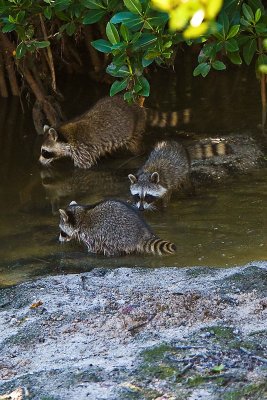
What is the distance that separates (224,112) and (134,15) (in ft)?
18.5

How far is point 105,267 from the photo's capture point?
7688 millimetres

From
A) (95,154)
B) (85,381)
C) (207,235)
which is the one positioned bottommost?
(85,381)

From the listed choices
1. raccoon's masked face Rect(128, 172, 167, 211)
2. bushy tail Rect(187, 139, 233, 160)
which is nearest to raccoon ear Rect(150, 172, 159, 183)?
raccoon's masked face Rect(128, 172, 167, 211)

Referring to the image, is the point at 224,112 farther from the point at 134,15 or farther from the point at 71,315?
the point at 71,315

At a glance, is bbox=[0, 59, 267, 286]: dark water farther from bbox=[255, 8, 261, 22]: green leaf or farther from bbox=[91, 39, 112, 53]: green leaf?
bbox=[255, 8, 261, 22]: green leaf

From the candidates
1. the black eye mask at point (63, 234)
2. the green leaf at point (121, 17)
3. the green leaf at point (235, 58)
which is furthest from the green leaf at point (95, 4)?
the black eye mask at point (63, 234)

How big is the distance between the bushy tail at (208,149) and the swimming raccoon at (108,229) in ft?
7.49

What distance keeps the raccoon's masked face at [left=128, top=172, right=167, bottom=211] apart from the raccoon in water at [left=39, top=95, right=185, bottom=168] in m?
1.63

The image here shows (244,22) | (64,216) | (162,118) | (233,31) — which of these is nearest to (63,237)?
(64,216)

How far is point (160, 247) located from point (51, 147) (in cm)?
366

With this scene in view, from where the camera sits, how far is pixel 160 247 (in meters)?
7.58

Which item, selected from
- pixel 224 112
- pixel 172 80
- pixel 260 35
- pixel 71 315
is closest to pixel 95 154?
pixel 224 112

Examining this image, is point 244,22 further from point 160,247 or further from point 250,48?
point 160,247

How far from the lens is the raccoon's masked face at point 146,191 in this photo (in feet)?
30.2
